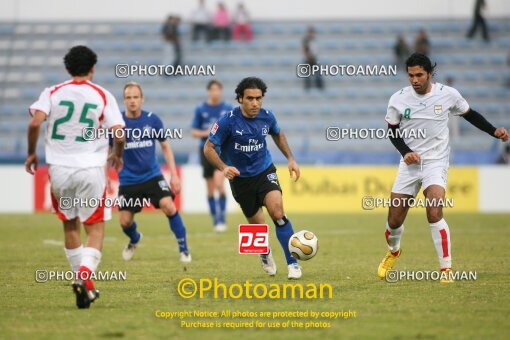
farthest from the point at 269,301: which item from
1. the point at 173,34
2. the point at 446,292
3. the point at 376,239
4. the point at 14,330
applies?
the point at 173,34

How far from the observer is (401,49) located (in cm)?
2861

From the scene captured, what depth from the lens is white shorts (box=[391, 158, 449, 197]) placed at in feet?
33.6

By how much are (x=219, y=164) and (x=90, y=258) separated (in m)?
2.45

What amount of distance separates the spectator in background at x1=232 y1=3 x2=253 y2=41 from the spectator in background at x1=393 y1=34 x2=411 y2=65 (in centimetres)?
506

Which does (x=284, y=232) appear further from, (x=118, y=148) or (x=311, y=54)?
(x=311, y=54)

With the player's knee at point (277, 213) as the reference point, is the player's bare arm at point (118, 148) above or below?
above

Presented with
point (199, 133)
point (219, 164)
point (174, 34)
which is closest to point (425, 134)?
point (219, 164)

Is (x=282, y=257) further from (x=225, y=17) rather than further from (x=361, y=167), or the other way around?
(x=225, y=17)

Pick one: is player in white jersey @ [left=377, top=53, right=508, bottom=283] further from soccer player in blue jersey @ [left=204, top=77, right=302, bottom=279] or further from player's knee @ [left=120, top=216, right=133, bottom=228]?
player's knee @ [left=120, top=216, right=133, bottom=228]

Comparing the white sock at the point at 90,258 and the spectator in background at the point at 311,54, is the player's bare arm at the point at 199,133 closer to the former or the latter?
the spectator in background at the point at 311,54

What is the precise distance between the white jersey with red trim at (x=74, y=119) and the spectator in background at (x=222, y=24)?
22.4m

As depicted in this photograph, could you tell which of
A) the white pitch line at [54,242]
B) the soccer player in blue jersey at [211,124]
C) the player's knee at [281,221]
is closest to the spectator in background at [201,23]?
the soccer player in blue jersey at [211,124]

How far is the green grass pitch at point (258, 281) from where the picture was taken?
23.5ft

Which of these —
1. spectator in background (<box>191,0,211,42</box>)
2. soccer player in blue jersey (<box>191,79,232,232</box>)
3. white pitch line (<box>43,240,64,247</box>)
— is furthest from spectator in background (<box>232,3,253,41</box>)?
white pitch line (<box>43,240,64,247</box>)
